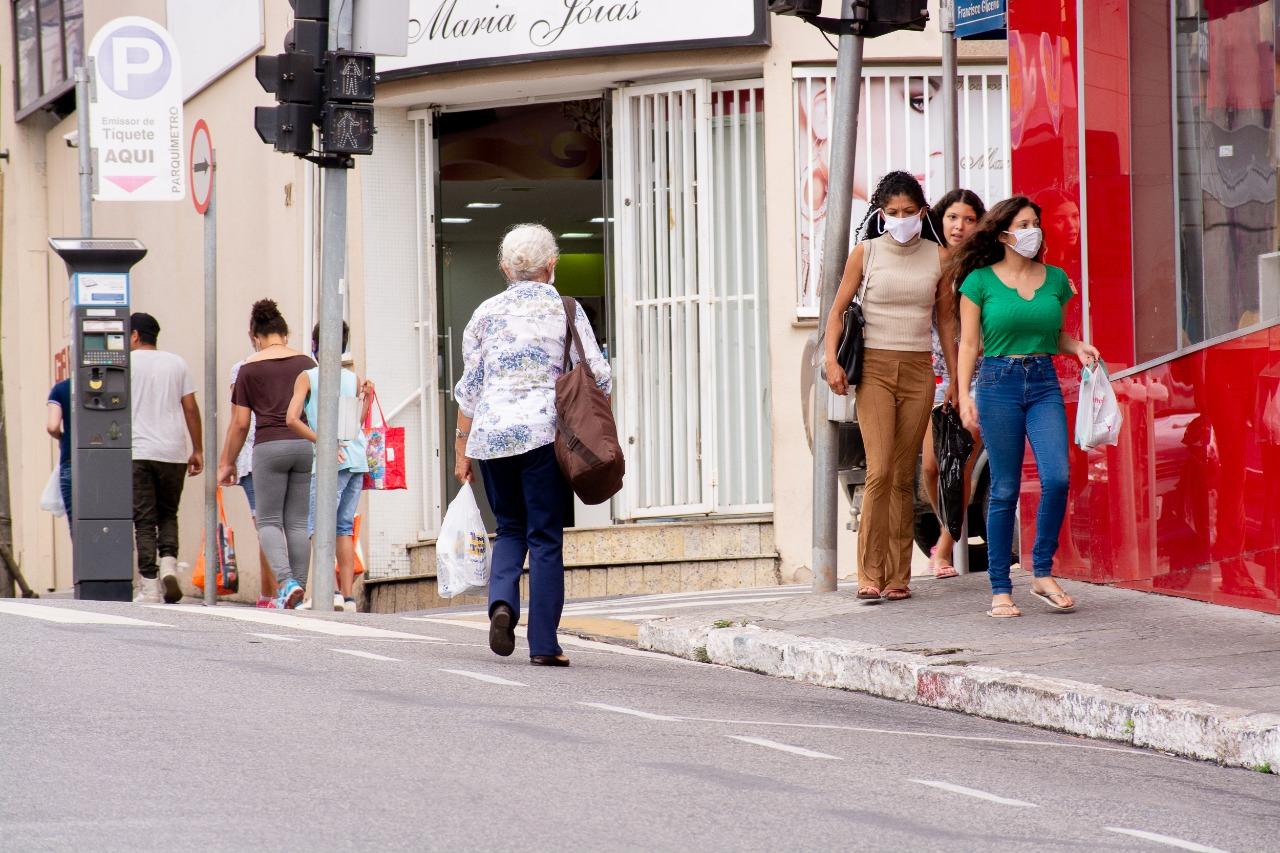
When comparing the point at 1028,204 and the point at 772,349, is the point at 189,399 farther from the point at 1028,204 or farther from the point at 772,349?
the point at 1028,204

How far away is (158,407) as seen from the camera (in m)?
13.6

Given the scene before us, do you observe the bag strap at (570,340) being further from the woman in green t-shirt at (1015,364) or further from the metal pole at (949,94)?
the metal pole at (949,94)

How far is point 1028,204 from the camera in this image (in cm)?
886

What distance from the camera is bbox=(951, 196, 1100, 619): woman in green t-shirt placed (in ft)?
28.8

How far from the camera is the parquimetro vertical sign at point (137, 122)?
45.7ft

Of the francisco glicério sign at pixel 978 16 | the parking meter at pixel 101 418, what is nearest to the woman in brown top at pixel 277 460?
the parking meter at pixel 101 418

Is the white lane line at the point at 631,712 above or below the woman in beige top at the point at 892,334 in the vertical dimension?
below

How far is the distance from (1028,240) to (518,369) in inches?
93.1

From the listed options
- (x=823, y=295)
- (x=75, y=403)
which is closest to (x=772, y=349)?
(x=823, y=295)

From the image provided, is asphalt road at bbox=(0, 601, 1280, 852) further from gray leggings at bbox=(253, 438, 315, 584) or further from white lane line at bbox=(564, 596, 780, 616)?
gray leggings at bbox=(253, 438, 315, 584)

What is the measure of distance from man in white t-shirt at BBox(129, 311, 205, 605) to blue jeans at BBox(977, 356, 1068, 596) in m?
6.67

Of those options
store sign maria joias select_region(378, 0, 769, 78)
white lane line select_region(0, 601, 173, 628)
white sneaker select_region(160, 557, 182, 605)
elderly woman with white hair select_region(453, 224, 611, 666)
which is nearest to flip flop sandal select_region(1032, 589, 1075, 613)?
elderly woman with white hair select_region(453, 224, 611, 666)

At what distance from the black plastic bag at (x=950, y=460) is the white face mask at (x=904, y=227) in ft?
3.16

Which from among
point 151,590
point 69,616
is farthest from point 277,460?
point 69,616
